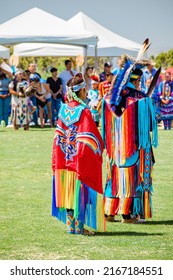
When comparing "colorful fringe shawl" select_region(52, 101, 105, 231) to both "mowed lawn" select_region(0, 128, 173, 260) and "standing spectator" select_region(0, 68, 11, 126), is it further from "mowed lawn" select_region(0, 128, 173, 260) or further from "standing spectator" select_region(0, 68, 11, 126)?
"standing spectator" select_region(0, 68, 11, 126)

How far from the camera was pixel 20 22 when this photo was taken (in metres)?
24.8

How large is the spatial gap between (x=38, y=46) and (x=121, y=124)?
20.6m

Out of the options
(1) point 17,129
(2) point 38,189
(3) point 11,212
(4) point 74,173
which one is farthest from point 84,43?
(4) point 74,173

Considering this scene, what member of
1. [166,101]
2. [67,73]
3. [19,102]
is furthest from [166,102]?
[19,102]

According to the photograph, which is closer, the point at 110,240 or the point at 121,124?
the point at 110,240

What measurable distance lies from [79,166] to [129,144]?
46.1 inches

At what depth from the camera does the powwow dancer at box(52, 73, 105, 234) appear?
8594mm

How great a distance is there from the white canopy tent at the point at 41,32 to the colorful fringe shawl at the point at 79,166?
15.6m

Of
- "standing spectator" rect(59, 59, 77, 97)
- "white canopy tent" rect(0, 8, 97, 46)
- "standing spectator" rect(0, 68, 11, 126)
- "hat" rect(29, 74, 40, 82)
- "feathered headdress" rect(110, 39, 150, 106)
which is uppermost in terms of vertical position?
"white canopy tent" rect(0, 8, 97, 46)

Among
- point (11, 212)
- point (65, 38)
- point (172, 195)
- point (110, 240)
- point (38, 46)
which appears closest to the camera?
point (110, 240)

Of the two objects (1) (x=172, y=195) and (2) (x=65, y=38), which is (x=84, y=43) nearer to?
(2) (x=65, y=38)

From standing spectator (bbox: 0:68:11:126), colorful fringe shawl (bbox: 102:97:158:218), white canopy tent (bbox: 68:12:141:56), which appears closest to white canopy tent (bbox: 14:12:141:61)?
white canopy tent (bbox: 68:12:141:56)

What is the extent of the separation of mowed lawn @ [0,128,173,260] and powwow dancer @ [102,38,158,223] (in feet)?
0.76
